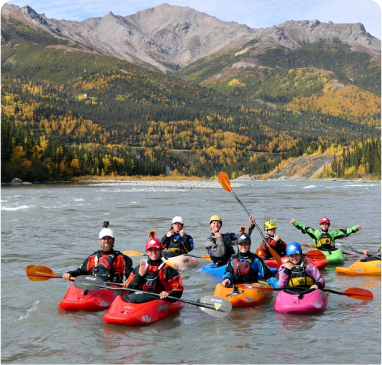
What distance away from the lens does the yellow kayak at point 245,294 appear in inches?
468

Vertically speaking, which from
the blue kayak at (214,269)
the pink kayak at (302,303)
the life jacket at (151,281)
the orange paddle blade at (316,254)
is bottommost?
the blue kayak at (214,269)

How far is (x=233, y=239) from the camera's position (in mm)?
16266

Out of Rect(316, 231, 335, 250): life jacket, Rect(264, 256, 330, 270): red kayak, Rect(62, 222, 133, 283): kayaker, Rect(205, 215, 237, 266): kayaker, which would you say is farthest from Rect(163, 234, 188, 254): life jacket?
Rect(62, 222, 133, 283): kayaker

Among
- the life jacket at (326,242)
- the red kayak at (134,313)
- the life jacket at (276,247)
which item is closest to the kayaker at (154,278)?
the red kayak at (134,313)

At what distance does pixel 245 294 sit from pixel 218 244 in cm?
368

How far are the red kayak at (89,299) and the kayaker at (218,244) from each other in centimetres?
436

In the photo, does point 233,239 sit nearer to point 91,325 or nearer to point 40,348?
point 91,325

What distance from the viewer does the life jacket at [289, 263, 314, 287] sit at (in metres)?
11.7

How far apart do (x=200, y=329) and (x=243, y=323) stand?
1.02m

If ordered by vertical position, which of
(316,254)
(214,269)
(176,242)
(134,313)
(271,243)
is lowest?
(214,269)

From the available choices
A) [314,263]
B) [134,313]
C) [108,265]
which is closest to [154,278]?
[134,313]

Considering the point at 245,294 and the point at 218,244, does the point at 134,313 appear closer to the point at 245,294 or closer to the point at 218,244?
the point at 245,294

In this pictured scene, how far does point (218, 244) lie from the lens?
15539 millimetres

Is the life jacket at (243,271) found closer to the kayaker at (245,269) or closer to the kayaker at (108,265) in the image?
the kayaker at (245,269)
